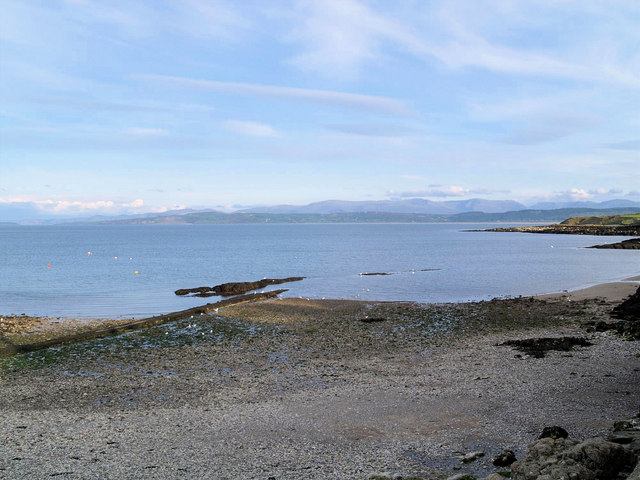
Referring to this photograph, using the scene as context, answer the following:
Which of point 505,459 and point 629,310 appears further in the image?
point 629,310

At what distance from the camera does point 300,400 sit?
15102mm

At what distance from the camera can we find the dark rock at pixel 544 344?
66.4 ft

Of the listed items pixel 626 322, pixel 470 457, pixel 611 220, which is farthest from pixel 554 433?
pixel 611 220

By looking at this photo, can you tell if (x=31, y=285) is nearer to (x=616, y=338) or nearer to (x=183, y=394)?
(x=183, y=394)

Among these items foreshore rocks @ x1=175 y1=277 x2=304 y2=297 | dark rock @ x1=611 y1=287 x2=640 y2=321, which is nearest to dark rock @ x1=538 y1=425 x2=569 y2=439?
dark rock @ x1=611 y1=287 x2=640 y2=321

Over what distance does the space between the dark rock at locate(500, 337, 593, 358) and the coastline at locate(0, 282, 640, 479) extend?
1.87 feet

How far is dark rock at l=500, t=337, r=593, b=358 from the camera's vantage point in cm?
2025

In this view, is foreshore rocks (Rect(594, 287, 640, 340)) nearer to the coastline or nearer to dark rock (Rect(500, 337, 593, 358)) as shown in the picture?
the coastline

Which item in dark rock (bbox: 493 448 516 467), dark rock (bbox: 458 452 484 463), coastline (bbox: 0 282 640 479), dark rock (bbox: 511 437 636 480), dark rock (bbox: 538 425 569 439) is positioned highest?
dark rock (bbox: 511 437 636 480)

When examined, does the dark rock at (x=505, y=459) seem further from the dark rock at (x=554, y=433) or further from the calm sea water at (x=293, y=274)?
the calm sea water at (x=293, y=274)

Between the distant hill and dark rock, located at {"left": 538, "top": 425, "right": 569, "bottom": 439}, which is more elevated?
the distant hill

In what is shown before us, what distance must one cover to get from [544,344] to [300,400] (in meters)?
12.2

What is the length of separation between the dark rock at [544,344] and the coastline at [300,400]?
1.87 ft

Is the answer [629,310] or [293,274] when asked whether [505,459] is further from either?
[293,274]
